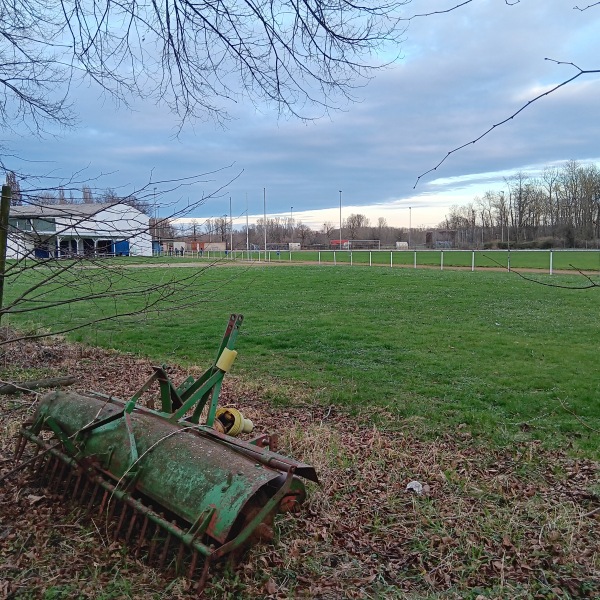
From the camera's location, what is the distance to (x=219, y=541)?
3094 millimetres

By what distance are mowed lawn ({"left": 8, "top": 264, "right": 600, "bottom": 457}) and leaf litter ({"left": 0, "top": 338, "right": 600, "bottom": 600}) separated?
932 millimetres

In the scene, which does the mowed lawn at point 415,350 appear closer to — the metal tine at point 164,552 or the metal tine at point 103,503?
the metal tine at point 103,503

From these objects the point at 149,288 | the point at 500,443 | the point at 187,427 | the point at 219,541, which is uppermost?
the point at 149,288

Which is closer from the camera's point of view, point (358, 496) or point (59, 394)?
point (358, 496)

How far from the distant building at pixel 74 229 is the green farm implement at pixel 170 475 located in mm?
1156

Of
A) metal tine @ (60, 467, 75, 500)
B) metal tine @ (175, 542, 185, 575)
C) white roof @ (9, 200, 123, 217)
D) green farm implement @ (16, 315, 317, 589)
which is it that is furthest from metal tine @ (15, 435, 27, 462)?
metal tine @ (175, 542, 185, 575)

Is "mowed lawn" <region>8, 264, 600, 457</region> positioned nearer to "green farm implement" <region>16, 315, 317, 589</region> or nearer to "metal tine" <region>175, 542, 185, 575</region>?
"green farm implement" <region>16, 315, 317, 589</region>

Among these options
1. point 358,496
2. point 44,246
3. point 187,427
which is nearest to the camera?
point 44,246

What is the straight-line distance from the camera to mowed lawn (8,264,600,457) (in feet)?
21.5

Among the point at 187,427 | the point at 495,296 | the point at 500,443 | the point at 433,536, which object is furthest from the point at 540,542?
the point at 495,296

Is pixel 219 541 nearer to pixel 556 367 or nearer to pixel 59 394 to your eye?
pixel 59 394

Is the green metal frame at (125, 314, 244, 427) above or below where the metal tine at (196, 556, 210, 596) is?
above

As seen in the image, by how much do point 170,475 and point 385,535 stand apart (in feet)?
5.15

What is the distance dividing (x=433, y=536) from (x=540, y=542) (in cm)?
72
